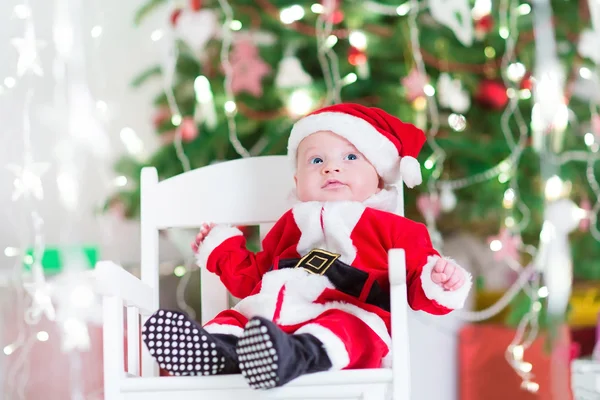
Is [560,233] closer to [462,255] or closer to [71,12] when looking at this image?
[462,255]

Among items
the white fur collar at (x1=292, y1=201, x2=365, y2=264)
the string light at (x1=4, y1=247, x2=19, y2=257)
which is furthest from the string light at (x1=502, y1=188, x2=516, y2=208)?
the string light at (x1=4, y1=247, x2=19, y2=257)

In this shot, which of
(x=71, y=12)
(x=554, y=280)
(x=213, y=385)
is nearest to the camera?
(x=213, y=385)

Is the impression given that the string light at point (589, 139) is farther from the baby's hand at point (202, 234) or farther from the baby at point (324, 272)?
the baby's hand at point (202, 234)

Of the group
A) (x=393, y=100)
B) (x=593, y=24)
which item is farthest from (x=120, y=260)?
(x=593, y=24)

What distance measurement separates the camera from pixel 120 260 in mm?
1944

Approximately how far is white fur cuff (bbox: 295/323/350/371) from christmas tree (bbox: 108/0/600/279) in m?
0.72

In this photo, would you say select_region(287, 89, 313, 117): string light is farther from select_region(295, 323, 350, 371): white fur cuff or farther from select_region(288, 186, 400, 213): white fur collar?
select_region(295, 323, 350, 371): white fur cuff

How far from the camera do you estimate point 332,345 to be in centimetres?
93

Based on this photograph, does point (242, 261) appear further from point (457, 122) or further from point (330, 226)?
point (457, 122)

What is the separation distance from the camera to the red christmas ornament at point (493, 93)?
1689 millimetres

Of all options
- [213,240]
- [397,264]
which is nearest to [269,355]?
[397,264]

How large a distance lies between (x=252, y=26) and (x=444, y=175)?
1.70 feet

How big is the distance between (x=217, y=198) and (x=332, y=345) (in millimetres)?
456

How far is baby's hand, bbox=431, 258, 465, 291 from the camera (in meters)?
0.98
